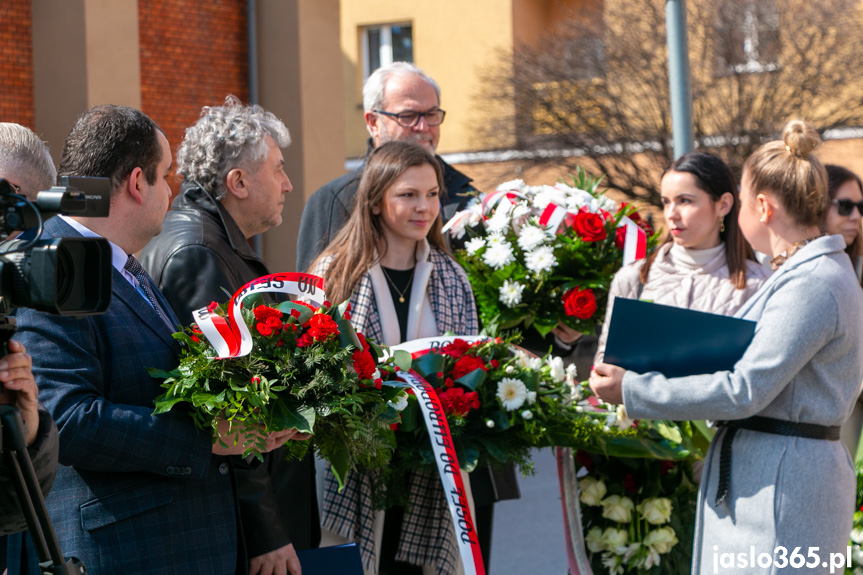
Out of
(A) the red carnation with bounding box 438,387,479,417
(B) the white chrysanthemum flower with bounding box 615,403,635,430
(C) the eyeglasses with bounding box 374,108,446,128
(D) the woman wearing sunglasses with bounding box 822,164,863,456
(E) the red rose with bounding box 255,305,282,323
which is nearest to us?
(E) the red rose with bounding box 255,305,282,323

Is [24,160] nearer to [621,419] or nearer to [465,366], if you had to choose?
[465,366]

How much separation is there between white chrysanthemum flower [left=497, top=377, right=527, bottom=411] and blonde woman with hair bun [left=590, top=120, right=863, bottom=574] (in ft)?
1.30

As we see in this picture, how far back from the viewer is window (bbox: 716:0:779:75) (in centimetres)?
1705

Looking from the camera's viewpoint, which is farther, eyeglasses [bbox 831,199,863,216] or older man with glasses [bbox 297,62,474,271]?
eyeglasses [bbox 831,199,863,216]

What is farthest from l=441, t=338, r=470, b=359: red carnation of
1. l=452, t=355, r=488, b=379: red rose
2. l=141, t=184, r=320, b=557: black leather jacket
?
l=141, t=184, r=320, b=557: black leather jacket

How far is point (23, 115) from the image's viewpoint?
9648 millimetres

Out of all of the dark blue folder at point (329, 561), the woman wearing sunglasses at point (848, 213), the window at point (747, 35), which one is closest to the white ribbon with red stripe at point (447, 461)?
the dark blue folder at point (329, 561)

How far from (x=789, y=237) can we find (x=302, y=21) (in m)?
9.42

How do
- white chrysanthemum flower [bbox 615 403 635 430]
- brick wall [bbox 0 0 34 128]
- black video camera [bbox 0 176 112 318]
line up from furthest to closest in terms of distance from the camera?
brick wall [bbox 0 0 34 128]
white chrysanthemum flower [bbox 615 403 635 430]
black video camera [bbox 0 176 112 318]

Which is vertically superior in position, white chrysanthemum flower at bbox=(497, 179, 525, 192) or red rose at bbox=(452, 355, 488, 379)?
white chrysanthemum flower at bbox=(497, 179, 525, 192)

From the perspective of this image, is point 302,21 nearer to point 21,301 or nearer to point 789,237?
point 789,237

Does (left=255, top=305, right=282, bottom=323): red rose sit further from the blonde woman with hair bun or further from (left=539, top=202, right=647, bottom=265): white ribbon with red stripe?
(left=539, top=202, right=647, bottom=265): white ribbon with red stripe

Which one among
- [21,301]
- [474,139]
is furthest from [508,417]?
[474,139]

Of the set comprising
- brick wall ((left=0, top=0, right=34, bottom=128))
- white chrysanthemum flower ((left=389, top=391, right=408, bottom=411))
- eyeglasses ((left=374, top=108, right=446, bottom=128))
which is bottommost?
white chrysanthemum flower ((left=389, top=391, right=408, bottom=411))
